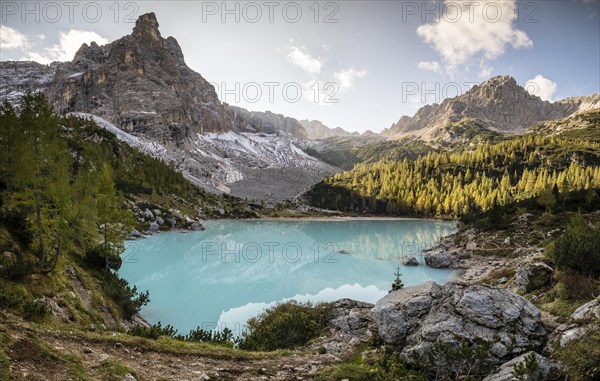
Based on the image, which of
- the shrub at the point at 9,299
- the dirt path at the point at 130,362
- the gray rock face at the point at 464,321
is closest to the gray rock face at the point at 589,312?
the gray rock face at the point at 464,321

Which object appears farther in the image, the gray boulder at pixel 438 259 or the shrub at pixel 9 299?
the gray boulder at pixel 438 259

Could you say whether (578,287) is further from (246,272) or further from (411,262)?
(246,272)

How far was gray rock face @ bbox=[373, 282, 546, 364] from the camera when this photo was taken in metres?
11.2

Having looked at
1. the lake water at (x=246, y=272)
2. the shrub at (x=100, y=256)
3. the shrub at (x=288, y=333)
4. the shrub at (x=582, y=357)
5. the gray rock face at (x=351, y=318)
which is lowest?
the lake water at (x=246, y=272)

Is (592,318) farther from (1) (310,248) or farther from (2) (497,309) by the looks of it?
(1) (310,248)

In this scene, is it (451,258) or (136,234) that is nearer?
(451,258)

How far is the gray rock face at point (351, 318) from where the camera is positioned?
1710 cm

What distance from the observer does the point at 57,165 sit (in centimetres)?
2125

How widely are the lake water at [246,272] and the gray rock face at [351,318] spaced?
11.1 metres

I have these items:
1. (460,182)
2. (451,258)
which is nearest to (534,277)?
(451,258)

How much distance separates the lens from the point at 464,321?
11.9m

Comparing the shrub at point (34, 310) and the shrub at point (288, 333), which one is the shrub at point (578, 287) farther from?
the shrub at point (34, 310)

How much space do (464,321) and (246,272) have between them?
124ft

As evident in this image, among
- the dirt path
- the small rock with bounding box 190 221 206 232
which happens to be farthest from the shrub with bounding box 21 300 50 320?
the small rock with bounding box 190 221 206 232
